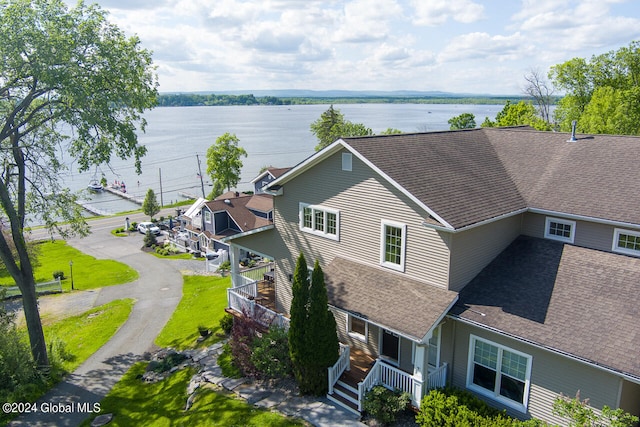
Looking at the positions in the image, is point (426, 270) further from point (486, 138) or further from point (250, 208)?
point (250, 208)

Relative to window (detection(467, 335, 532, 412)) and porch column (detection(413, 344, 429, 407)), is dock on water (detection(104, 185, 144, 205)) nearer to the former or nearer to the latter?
porch column (detection(413, 344, 429, 407))

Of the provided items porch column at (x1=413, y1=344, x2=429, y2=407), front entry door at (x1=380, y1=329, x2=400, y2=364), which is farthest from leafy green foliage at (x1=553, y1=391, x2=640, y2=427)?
front entry door at (x1=380, y1=329, x2=400, y2=364)

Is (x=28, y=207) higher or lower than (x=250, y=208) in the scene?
higher

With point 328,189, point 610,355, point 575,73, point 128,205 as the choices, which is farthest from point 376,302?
point 128,205

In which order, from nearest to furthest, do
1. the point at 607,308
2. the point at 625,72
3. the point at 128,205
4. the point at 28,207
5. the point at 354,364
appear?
the point at 607,308 < the point at 354,364 < the point at 28,207 < the point at 625,72 < the point at 128,205

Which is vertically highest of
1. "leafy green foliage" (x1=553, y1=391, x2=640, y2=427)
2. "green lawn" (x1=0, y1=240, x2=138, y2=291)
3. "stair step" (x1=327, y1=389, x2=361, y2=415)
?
"leafy green foliage" (x1=553, y1=391, x2=640, y2=427)

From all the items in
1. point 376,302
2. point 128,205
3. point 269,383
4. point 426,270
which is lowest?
point 128,205

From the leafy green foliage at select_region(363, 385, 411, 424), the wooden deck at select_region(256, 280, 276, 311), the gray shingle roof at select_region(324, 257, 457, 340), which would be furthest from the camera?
the wooden deck at select_region(256, 280, 276, 311)

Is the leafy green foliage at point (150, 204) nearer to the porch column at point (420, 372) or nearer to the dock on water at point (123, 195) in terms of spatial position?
the dock on water at point (123, 195)

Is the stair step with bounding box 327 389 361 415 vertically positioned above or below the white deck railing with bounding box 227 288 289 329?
below
